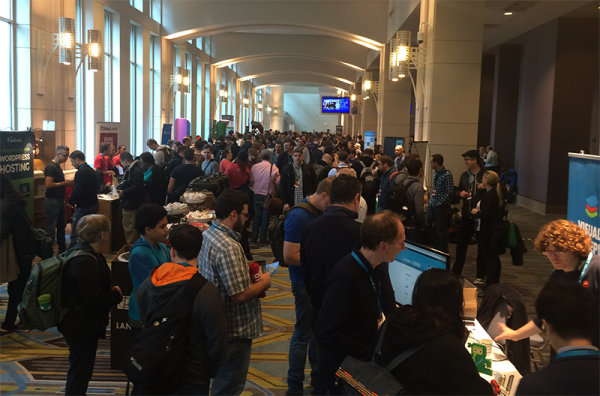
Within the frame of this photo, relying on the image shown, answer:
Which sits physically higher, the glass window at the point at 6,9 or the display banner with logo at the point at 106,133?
the glass window at the point at 6,9

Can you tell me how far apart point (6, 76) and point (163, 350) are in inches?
337

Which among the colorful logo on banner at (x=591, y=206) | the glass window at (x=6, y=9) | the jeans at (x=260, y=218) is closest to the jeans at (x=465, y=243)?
the colorful logo on banner at (x=591, y=206)

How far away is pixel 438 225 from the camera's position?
7.18 meters

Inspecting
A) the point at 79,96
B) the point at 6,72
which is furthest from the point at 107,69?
the point at 6,72

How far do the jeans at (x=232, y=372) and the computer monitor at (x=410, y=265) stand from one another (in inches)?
37.8

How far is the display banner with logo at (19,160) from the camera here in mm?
7227

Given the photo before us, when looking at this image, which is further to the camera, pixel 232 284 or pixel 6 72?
pixel 6 72

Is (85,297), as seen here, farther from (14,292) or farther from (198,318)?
(14,292)

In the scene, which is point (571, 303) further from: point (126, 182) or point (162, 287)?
point (126, 182)

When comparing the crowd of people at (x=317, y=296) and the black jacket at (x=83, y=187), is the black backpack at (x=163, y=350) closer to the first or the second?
the crowd of people at (x=317, y=296)

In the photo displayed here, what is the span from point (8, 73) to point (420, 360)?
9526 mm

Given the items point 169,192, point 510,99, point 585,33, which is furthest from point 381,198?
point 510,99

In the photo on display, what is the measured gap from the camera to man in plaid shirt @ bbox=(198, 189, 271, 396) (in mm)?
→ 2938

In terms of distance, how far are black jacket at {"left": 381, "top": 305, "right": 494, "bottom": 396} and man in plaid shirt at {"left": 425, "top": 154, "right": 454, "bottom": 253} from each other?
5374mm
